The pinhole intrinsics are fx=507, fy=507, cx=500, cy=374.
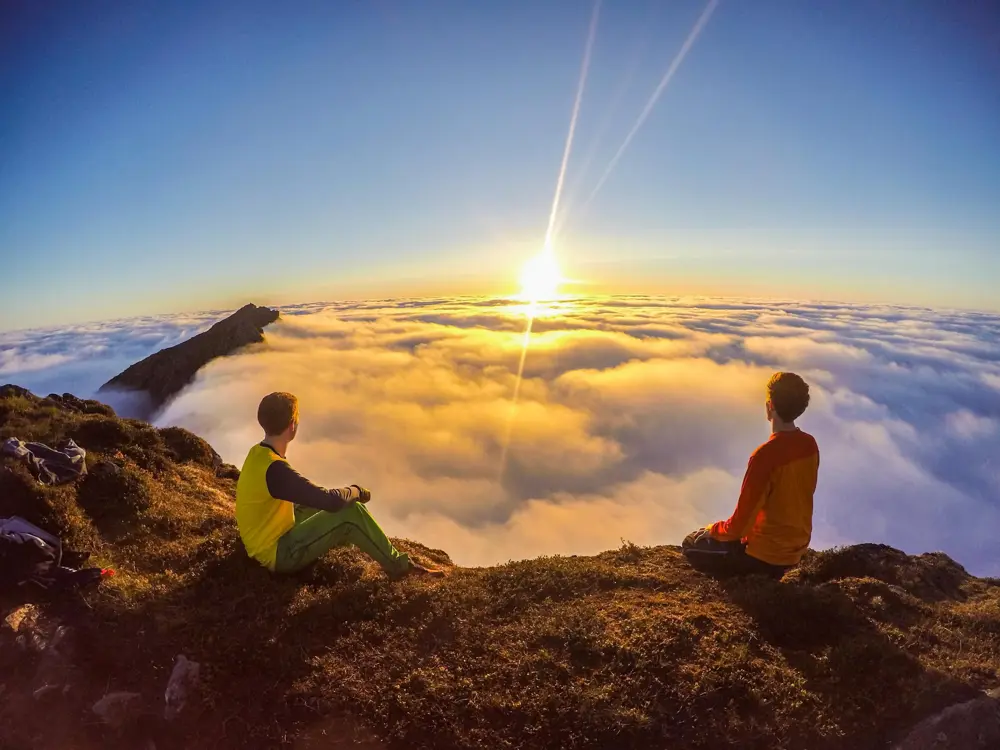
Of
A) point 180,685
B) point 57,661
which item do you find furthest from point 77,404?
point 180,685

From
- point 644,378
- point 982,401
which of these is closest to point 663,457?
point 644,378

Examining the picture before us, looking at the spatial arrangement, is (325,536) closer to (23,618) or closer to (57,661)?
(57,661)

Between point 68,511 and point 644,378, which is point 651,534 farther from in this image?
point 68,511

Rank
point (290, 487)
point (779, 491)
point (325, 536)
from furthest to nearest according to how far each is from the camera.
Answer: point (325, 536) < point (779, 491) < point (290, 487)

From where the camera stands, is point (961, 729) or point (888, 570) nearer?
point (961, 729)

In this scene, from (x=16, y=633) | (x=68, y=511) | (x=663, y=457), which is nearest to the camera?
(x=16, y=633)

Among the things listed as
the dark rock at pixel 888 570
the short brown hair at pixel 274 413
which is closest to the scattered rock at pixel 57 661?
the short brown hair at pixel 274 413

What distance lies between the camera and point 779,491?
637 centimetres

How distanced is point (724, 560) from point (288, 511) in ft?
20.3

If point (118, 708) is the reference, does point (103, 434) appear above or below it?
above

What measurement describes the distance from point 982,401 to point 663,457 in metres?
103

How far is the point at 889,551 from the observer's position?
27.4ft

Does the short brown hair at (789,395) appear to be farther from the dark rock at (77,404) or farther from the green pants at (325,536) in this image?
the dark rock at (77,404)

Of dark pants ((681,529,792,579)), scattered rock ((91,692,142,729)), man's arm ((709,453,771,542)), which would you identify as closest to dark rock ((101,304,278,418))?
scattered rock ((91,692,142,729))
